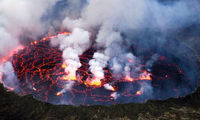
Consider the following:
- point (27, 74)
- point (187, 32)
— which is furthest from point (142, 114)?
point (187, 32)

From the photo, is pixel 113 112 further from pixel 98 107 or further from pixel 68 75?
pixel 68 75

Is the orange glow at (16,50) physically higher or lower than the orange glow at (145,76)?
higher

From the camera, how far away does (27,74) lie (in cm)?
1556

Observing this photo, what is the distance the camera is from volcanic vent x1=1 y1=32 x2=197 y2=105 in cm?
1318

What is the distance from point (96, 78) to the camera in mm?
15414

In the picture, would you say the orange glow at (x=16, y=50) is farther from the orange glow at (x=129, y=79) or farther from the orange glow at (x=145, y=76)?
the orange glow at (x=145, y=76)

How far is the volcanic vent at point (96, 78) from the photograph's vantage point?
1318cm


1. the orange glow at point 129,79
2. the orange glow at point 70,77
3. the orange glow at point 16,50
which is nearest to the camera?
the orange glow at point 70,77

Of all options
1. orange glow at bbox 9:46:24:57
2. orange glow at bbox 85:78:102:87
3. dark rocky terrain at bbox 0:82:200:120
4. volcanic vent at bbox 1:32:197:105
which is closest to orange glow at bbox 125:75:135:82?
volcanic vent at bbox 1:32:197:105

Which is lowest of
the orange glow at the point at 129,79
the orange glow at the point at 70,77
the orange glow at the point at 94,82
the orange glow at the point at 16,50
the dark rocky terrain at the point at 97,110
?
the dark rocky terrain at the point at 97,110

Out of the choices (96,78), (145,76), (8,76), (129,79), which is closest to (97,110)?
(96,78)

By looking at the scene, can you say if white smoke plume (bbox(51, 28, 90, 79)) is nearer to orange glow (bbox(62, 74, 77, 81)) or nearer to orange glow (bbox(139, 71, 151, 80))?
orange glow (bbox(62, 74, 77, 81))

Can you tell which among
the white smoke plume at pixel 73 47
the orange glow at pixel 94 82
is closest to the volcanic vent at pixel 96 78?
the orange glow at pixel 94 82

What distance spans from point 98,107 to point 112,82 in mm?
5059
